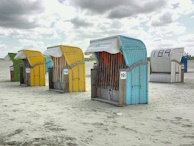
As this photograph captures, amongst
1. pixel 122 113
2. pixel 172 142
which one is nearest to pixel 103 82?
pixel 122 113

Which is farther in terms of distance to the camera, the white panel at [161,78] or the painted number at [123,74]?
the white panel at [161,78]

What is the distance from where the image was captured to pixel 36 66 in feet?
43.3

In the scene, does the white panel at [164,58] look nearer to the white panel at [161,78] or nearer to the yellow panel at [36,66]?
the white panel at [161,78]

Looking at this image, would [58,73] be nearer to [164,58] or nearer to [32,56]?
[32,56]

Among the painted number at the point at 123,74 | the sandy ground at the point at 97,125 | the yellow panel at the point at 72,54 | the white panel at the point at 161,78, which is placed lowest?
the sandy ground at the point at 97,125

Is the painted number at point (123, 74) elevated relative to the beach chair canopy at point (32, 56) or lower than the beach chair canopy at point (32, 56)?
lower

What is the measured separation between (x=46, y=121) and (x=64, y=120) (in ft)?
1.40

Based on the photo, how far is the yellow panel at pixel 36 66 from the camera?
1320 centimetres

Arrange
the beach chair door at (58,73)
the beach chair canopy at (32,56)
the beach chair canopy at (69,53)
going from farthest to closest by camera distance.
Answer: the beach chair canopy at (32,56) → the beach chair door at (58,73) → the beach chair canopy at (69,53)

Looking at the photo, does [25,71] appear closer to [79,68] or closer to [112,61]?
[79,68]

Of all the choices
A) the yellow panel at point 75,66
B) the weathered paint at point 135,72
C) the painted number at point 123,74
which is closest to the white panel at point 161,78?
the yellow panel at point 75,66

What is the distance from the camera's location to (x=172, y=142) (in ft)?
12.1

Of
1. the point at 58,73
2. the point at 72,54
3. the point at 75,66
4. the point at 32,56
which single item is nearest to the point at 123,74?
the point at 75,66

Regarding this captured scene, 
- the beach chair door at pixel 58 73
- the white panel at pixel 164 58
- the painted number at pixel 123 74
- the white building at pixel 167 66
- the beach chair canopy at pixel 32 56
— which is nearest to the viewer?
the painted number at pixel 123 74
